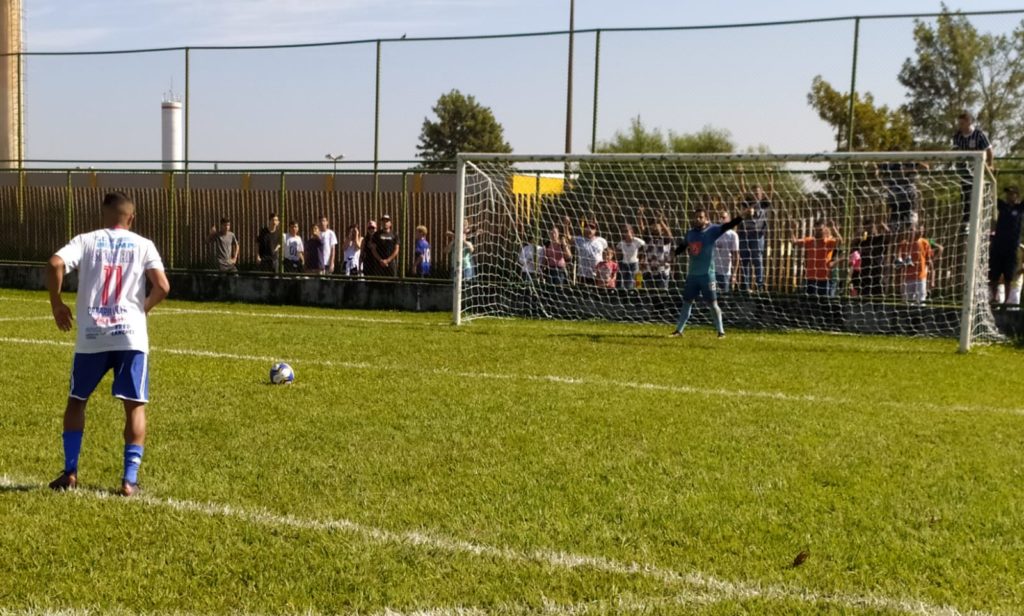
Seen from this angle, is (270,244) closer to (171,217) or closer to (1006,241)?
(171,217)

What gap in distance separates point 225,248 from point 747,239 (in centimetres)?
1161

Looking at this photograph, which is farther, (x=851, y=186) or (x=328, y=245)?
(x=328, y=245)

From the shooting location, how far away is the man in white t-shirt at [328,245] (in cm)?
2266

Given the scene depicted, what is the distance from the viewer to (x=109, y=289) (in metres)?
6.32

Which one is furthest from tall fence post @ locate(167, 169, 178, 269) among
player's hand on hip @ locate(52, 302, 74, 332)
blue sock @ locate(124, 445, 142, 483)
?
blue sock @ locate(124, 445, 142, 483)

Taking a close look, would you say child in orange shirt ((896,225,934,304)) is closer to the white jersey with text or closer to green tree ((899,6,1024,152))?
green tree ((899,6,1024,152))

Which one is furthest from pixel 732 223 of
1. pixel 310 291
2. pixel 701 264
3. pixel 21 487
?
pixel 310 291

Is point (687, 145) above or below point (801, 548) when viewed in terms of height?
above

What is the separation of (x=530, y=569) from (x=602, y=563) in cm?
35

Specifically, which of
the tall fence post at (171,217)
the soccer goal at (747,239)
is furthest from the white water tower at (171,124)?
the soccer goal at (747,239)

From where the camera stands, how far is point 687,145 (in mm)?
27531

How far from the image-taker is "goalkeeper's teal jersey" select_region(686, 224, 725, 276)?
1548 centimetres

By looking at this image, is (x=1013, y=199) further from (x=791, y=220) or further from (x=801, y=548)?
(x=801, y=548)

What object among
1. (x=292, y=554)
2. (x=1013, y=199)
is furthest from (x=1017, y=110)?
(x=292, y=554)
